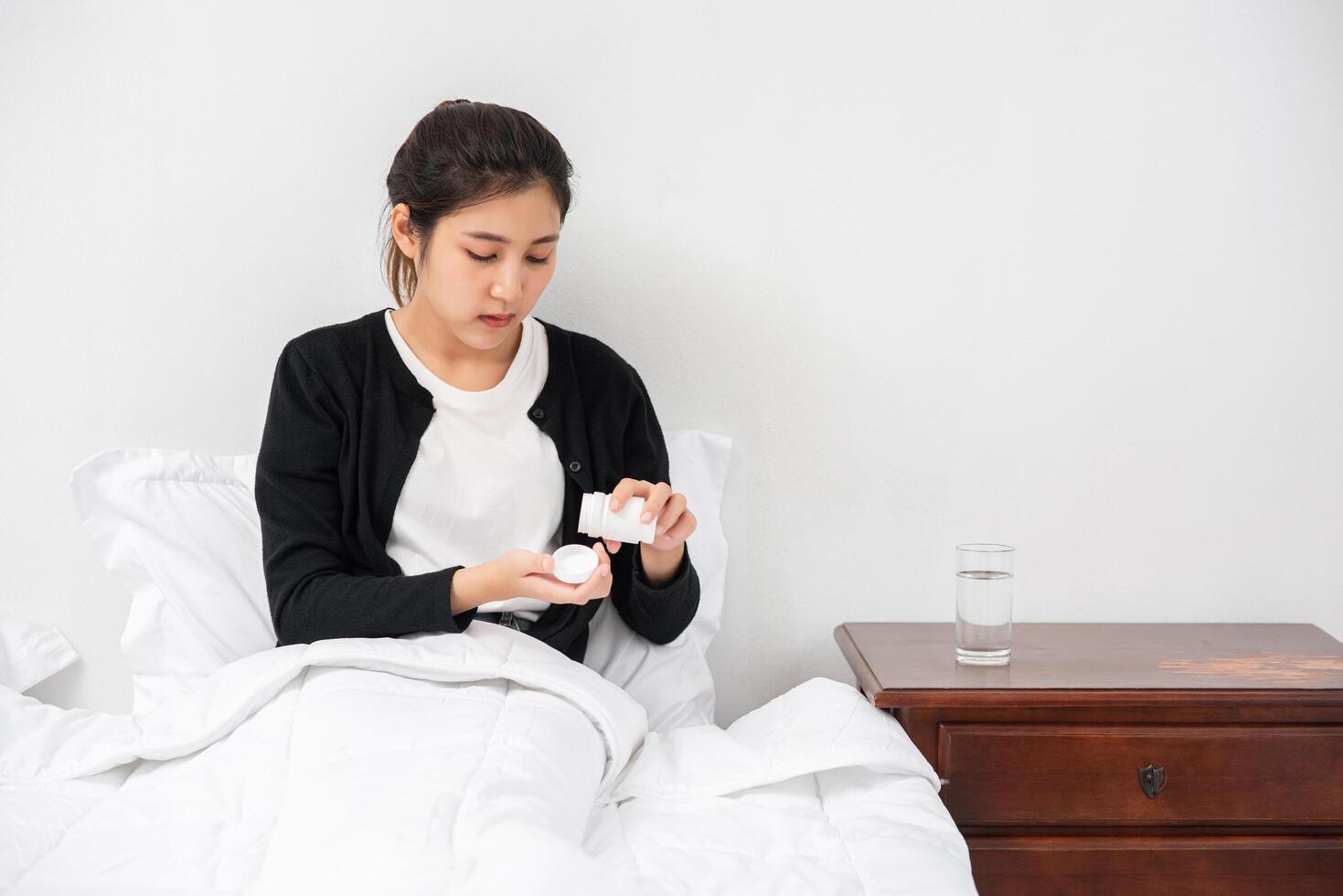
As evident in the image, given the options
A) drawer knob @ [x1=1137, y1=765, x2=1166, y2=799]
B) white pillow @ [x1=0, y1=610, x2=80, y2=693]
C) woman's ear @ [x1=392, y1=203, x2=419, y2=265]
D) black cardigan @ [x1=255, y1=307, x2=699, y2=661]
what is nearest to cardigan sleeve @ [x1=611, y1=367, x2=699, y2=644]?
black cardigan @ [x1=255, y1=307, x2=699, y2=661]

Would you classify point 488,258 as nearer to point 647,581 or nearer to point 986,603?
point 647,581

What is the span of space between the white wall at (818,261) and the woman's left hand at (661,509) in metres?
0.36

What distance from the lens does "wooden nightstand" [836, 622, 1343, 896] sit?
4.49 feet

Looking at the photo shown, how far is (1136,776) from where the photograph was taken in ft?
4.52

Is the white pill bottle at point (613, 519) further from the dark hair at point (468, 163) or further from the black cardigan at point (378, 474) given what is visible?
the dark hair at point (468, 163)

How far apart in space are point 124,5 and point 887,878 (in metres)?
1.63

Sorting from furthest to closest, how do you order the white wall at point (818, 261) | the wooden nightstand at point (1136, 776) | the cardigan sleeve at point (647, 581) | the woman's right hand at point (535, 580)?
the white wall at point (818, 261) < the cardigan sleeve at point (647, 581) < the wooden nightstand at point (1136, 776) < the woman's right hand at point (535, 580)

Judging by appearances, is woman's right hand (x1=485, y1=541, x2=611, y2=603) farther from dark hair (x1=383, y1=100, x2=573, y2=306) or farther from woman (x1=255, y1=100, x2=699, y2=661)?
dark hair (x1=383, y1=100, x2=573, y2=306)

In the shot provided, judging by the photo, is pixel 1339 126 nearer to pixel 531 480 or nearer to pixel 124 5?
pixel 531 480

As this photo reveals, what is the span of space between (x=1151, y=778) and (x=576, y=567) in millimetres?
787

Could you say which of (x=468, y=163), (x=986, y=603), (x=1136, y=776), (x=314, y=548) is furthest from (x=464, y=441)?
(x=1136, y=776)

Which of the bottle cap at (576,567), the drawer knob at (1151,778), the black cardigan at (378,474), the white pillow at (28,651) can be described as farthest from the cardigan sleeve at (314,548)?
the drawer knob at (1151,778)

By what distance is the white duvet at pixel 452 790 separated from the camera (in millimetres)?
906

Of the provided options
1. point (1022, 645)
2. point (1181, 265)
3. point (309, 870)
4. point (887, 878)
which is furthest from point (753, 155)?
point (309, 870)
